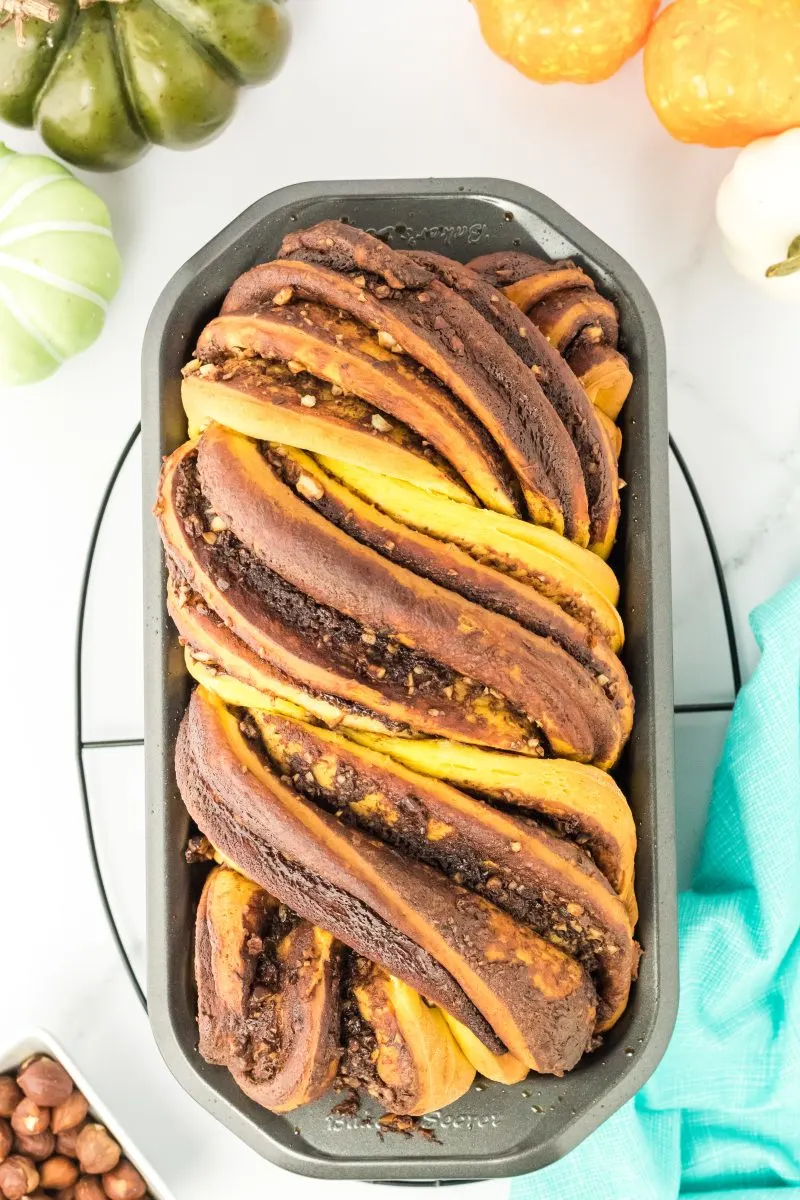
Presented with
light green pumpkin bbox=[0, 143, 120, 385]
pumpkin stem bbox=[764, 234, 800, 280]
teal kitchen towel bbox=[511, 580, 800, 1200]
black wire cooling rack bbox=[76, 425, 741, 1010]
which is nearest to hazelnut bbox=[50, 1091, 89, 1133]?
black wire cooling rack bbox=[76, 425, 741, 1010]

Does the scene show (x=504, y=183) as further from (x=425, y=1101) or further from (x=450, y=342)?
(x=425, y=1101)

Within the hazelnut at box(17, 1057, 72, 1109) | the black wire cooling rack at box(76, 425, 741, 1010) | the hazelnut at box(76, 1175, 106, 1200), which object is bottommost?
the hazelnut at box(76, 1175, 106, 1200)

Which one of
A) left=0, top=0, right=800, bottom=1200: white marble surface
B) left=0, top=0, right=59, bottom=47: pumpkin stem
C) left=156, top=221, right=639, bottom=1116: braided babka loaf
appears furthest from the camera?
left=0, top=0, right=800, bottom=1200: white marble surface

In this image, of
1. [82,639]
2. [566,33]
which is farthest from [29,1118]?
[566,33]

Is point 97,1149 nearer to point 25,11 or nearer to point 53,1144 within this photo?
point 53,1144

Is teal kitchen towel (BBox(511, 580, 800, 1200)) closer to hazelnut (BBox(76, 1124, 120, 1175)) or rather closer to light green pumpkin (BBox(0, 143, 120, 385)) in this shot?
hazelnut (BBox(76, 1124, 120, 1175))

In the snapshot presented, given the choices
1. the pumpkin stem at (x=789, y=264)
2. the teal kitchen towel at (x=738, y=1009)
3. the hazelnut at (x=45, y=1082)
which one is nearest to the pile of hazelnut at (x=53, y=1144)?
the hazelnut at (x=45, y=1082)

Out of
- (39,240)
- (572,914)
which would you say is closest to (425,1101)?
(572,914)
